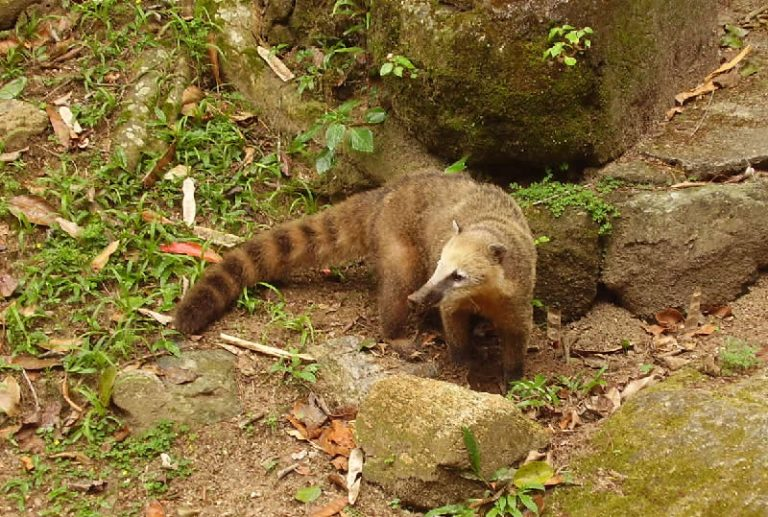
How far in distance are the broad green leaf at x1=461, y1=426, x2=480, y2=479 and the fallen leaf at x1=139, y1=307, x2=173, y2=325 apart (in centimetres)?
219

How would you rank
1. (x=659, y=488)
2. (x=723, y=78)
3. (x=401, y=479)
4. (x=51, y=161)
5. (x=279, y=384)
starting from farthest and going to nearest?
(x=723, y=78), (x=51, y=161), (x=279, y=384), (x=401, y=479), (x=659, y=488)

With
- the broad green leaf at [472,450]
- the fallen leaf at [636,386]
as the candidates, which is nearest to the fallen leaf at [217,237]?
the broad green leaf at [472,450]

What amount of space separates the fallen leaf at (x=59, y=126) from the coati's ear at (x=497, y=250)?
331 centimetres

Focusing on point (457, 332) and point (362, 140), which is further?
point (362, 140)

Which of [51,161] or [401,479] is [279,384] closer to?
[401,479]

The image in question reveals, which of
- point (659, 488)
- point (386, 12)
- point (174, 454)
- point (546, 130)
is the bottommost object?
point (174, 454)

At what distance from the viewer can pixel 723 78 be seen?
7090 millimetres

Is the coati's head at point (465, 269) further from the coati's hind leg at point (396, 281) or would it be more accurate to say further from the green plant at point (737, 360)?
the green plant at point (737, 360)

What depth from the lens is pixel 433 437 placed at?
4.51m

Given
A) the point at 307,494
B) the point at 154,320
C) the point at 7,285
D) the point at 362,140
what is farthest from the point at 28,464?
the point at 362,140

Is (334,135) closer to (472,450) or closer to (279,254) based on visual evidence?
(279,254)

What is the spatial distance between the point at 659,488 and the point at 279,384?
7.52ft

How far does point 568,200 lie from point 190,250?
261cm

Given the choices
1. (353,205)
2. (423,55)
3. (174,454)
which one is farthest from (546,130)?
(174,454)
